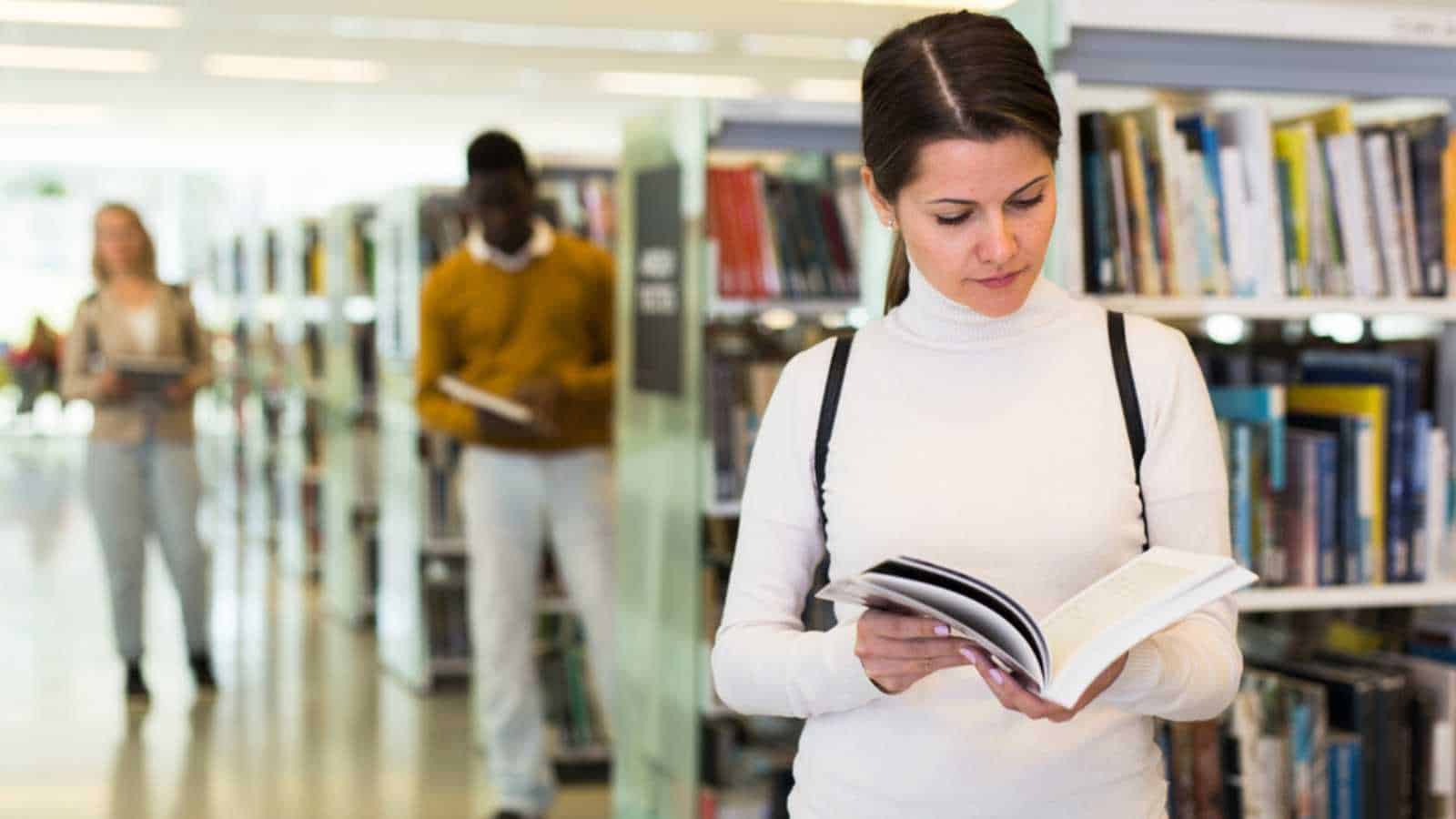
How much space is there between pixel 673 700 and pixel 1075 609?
2.62 meters

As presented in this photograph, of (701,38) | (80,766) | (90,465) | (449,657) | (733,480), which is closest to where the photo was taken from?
(733,480)

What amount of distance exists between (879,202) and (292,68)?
439 inches

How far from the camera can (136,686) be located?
5957 millimetres

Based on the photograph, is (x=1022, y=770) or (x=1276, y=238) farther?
(x=1276, y=238)

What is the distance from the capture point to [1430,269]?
2.70 m

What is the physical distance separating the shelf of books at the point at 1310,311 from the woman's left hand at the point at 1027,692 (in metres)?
1.13

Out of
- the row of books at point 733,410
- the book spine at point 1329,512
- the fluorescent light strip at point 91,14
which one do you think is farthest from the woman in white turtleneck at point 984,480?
the fluorescent light strip at point 91,14

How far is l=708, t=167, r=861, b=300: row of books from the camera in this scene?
3949mm

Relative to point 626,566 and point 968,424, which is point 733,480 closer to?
point 626,566

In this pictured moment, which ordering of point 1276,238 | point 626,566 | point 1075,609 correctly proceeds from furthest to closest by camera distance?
point 626,566
point 1276,238
point 1075,609

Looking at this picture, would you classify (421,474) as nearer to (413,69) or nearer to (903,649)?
(903,649)

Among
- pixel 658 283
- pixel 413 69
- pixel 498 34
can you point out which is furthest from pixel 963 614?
pixel 413 69

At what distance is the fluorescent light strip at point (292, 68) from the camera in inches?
457

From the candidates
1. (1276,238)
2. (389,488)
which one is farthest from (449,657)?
(1276,238)
